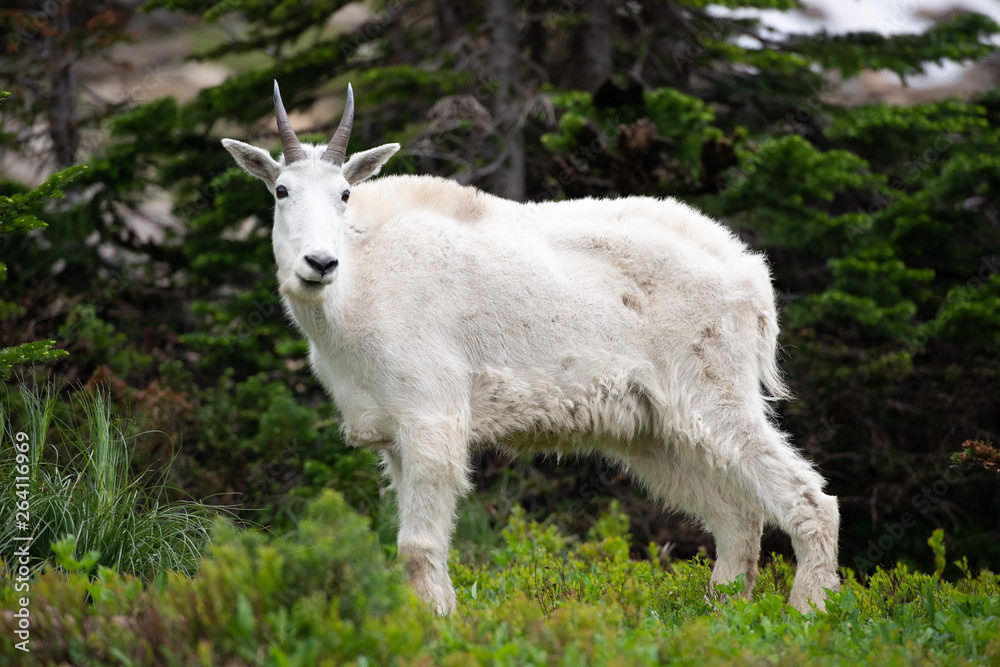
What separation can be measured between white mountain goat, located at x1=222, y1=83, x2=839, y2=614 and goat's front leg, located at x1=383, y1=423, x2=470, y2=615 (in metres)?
0.01

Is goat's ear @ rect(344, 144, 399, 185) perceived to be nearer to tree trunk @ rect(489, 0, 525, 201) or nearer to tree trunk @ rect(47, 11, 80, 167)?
tree trunk @ rect(489, 0, 525, 201)

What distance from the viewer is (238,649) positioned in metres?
3.12

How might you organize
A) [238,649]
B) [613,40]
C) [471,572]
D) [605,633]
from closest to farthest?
[238,649] < [605,633] < [471,572] < [613,40]

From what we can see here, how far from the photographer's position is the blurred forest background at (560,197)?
26.0ft

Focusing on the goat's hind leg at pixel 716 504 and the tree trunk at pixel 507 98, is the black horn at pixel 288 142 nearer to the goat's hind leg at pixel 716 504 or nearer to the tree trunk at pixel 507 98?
the goat's hind leg at pixel 716 504

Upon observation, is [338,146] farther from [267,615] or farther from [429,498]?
[267,615]

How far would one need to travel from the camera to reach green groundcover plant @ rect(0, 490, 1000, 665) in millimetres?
3154

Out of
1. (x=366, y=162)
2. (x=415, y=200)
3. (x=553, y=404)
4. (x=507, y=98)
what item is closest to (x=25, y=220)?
(x=366, y=162)

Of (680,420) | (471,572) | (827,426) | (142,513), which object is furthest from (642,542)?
(142,513)

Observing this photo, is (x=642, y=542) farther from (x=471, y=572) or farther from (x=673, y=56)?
(x=673, y=56)

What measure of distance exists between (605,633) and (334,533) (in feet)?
3.95

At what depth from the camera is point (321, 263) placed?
464cm

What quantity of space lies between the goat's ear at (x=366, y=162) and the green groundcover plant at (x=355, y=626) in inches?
97.5

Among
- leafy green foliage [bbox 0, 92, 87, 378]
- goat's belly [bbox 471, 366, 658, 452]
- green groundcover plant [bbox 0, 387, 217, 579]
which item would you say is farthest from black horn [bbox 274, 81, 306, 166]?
green groundcover plant [bbox 0, 387, 217, 579]
